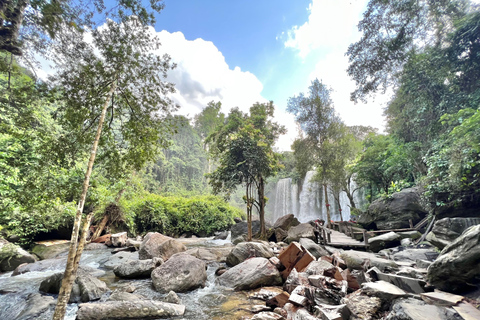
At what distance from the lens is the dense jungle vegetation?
5.20m

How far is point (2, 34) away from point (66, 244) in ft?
30.6

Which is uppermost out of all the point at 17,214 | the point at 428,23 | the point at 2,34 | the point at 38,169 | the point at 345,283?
the point at 428,23

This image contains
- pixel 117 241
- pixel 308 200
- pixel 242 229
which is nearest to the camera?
pixel 117 241

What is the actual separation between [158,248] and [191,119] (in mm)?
8351

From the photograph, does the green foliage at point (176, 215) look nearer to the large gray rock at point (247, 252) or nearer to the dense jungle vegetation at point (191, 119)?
the dense jungle vegetation at point (191, 119)

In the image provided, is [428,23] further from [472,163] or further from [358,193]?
[358,193]

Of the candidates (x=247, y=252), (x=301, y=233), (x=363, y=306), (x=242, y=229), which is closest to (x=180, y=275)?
(x=247, y=252)

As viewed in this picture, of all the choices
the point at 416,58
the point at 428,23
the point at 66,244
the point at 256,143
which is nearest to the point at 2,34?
the point at 66,244

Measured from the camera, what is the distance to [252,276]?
571 centimetres

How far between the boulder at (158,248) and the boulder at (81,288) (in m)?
2.38

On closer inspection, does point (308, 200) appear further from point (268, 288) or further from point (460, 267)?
point (460, 267)

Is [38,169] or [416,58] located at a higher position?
[416,58]

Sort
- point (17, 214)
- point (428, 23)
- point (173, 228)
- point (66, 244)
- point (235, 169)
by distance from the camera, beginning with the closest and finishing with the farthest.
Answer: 1. point (17, 214)
2. point (66, 244)
3. point (235, 169)
4. point (428, 23)
5. point (173, 228)

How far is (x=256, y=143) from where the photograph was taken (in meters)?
12.3
